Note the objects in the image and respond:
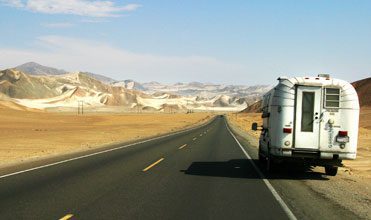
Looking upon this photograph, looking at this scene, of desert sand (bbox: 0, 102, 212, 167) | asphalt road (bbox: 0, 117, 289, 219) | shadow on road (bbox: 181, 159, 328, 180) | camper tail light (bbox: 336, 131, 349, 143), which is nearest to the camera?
asphalt road (bbox: 0, 117, 289, 219)

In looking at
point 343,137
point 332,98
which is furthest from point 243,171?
point 332,98

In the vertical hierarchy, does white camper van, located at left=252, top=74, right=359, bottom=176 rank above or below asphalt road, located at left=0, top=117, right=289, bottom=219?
above

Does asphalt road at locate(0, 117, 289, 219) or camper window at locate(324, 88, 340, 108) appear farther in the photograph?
camper window at locate(324, 88, 340, 108)

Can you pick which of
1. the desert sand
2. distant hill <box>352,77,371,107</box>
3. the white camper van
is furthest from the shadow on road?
distant hill <box>352,77,371,107</box>

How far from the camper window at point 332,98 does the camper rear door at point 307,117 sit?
195mm

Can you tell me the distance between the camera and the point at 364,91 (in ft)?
393

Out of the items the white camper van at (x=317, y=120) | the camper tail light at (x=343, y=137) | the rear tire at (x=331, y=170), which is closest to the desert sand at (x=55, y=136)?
the white camper van at (x=317, y=120)

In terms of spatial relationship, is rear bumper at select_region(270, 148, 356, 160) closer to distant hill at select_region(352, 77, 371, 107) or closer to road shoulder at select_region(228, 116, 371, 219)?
road shoulder at select_region(228, 116, 371, 219)

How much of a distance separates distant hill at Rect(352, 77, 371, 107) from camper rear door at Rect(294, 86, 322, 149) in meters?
102

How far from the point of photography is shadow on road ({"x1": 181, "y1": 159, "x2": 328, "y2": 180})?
555 inches

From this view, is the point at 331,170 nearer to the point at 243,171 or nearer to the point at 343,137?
the point at 343,137

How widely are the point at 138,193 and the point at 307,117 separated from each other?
5.58 meters

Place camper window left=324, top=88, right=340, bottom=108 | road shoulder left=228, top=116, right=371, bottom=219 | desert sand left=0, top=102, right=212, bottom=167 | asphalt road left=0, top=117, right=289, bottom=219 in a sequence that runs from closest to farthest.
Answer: asphalt road left=0, top=117, right=289, bottom=219, road shoulder left=228, top=116, right=371, bottom=219, camper window left=324, top=88, right=340, bottom=108, desert sand left=0, top=102, right=212, bottom=167

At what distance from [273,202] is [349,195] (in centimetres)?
264
